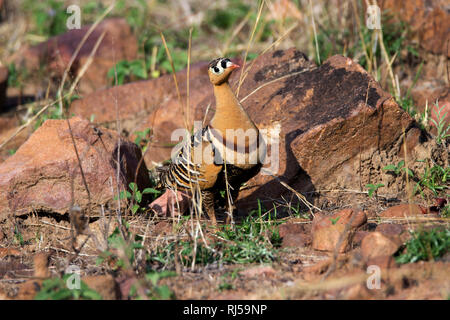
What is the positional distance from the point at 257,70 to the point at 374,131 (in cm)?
145

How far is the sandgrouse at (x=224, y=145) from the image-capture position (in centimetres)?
385

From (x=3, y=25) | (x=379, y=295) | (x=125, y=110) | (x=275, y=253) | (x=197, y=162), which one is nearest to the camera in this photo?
(x=379, y=295)

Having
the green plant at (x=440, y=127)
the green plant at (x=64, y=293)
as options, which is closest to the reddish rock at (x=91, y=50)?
the green plant at (x=440, y=127)

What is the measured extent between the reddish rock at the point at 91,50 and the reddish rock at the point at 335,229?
4587mm

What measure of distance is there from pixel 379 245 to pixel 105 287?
166 centimetres

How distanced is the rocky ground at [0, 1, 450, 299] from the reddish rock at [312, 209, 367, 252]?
1 centimetres

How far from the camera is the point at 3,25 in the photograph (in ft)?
33.2

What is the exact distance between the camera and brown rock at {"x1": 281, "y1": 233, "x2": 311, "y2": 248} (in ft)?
12.5

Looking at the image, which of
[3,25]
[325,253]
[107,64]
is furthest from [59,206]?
[3,25]

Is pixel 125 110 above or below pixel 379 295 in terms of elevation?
above

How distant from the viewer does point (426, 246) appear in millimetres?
3279

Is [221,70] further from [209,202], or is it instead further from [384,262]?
[384,262]

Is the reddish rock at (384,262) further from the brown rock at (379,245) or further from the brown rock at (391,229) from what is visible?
the brown rock at (391,229)

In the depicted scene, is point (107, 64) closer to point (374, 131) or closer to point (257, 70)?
point (257, 70)
